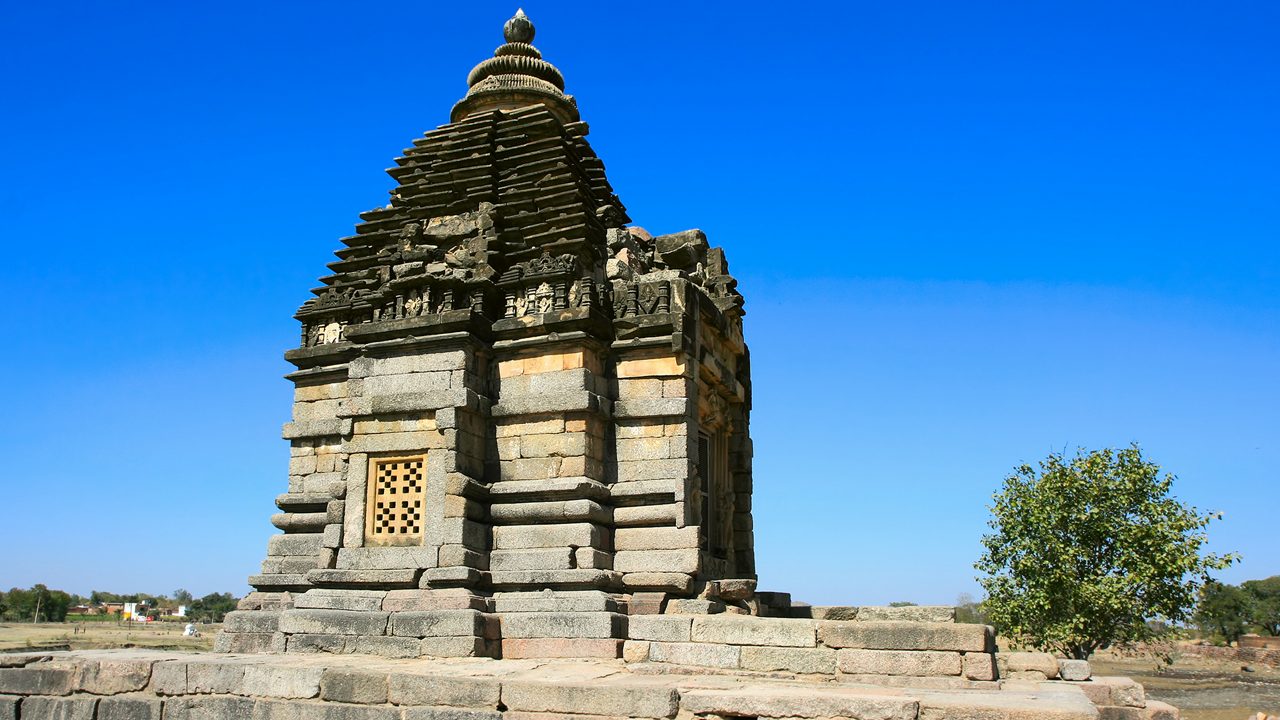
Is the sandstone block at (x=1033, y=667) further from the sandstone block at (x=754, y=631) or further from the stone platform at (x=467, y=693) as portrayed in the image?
the sandstone block at (x=754, y=631)

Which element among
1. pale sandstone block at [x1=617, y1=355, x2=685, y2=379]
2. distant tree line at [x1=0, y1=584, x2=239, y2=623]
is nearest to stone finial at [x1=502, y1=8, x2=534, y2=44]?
→ pale sandstone block at [x1=617, y1=355, x2=685, y2=379]

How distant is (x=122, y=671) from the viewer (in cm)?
989

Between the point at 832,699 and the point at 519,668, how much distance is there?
339cm

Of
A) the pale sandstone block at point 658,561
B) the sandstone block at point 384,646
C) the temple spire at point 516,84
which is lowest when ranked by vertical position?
the sandstone block at point 384,646

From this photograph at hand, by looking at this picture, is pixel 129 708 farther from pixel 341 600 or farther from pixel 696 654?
pixel 696 654

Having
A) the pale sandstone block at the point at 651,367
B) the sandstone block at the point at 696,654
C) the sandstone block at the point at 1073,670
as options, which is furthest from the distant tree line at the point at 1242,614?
the sandstone block at the point at 696,654

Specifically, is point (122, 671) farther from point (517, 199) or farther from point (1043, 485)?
point (1043, 485)

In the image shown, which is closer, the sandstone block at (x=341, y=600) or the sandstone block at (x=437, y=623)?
the sandstone block at (x=437, y=623)

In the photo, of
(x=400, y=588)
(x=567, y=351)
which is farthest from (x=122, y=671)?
(x=567, y=351)

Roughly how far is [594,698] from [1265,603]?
71.0 m

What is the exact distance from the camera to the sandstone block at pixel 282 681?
8.96 meters

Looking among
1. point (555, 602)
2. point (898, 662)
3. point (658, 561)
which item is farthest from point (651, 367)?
point (898, 662)

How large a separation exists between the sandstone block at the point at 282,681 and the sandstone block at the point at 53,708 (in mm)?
1926

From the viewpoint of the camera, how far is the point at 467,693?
8.18m
